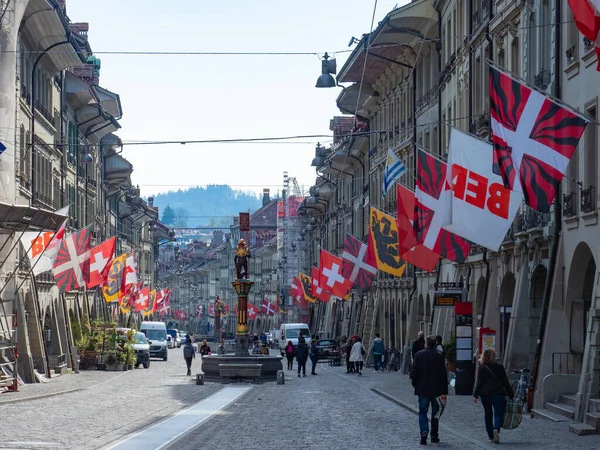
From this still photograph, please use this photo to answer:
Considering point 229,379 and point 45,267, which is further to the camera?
point 229,379

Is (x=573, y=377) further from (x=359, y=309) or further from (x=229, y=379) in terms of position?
(x=359, y=309)

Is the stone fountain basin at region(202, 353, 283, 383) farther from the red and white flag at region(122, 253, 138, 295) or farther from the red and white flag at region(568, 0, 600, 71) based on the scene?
the red and white flag at region(568, 0, 600, 71)

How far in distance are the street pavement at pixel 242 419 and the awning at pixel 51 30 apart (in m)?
13.1

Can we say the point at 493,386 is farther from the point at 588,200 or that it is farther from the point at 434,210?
the point at 434,210

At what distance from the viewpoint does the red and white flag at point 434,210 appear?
1270 inches

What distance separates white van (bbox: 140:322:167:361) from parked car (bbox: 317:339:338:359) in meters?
11.4

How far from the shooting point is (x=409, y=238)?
1421 inches

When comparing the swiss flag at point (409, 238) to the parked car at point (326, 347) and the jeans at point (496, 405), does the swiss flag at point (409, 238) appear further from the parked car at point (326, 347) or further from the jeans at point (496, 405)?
the parked car at point (326, 347)

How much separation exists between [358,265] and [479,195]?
2527 cm

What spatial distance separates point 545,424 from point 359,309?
56587mm

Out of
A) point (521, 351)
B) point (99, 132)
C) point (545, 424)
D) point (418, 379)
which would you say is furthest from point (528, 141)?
point (99, 132)

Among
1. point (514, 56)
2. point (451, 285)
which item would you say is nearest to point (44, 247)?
point (451, 285)

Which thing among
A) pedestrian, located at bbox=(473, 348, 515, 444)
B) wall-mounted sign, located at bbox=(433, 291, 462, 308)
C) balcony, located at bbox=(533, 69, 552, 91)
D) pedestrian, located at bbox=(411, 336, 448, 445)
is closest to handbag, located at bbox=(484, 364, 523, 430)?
pedestrian, located at bbox=(473, 348, 515, 444)

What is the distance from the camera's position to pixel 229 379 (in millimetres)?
52938
